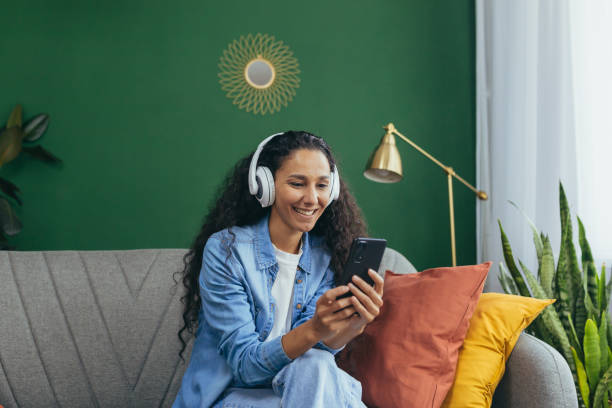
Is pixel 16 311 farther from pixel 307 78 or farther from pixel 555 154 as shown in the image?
pixel 555 154

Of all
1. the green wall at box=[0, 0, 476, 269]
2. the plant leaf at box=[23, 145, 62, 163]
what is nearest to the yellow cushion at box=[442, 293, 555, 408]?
the green wall at box=[0, 0, 476, 269]

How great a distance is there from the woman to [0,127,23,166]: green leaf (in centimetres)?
171

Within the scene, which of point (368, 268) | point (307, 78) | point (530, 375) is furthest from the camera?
point (307, 78)

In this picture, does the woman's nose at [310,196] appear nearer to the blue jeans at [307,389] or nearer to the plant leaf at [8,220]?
the blue jeans at [307,389]

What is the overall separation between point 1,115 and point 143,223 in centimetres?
102

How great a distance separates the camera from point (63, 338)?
1.88 meters

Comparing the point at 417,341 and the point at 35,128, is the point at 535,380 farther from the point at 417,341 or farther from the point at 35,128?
the point at 35,128

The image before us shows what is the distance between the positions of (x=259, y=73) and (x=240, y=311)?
1959 mm

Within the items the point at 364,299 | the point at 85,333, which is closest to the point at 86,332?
the point at 85,333

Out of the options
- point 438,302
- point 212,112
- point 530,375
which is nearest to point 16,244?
point 212,112

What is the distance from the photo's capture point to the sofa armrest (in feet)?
4.24

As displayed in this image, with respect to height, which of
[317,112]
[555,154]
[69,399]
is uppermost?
[317,112]

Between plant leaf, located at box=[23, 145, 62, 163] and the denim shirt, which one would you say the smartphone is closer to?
the denim shirt

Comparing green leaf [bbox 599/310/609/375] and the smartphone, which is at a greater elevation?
the smartphone
